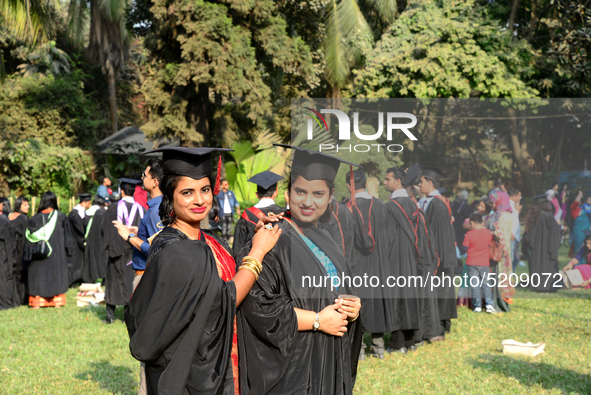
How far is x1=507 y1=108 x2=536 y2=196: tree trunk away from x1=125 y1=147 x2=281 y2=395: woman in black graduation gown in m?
3.66

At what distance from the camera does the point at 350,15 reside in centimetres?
1894

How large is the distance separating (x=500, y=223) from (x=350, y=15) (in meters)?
12.8

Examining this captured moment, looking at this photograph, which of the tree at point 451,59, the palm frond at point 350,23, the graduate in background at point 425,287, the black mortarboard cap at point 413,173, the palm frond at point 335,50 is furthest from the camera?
the palm frond at point 350,23

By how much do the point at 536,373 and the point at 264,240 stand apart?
4.40 meters

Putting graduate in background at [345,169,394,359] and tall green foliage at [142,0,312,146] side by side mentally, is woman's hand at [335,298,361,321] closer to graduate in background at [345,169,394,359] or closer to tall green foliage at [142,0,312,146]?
graduate in background at [345,169,394,359]

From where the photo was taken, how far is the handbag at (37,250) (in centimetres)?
880

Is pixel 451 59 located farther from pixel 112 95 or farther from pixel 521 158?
pixel 112 95

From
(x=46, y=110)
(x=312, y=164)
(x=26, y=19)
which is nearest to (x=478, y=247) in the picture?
(x=312, y=164)

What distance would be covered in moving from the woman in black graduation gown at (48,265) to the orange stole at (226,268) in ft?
23.9

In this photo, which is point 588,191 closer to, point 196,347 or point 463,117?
point 463,117

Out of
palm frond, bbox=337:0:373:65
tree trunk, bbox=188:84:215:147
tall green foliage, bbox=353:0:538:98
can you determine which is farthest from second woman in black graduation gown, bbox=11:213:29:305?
palm frond, bbox=337:0:373:65

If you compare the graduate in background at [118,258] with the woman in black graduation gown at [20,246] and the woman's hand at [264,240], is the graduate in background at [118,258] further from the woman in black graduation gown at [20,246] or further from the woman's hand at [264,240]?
the woman's hand at [264,240]

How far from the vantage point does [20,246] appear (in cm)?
930

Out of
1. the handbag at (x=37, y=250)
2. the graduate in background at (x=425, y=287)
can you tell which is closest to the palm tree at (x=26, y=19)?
the handbag at (x=37, y=250)
